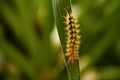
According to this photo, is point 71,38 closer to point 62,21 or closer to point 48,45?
point 62,21

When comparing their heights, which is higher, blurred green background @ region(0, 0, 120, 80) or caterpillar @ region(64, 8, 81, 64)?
caterpillar @ region(64, 8, 81, 64)

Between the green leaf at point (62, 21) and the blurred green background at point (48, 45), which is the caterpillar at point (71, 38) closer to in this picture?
the green leaf at point (62, 21)

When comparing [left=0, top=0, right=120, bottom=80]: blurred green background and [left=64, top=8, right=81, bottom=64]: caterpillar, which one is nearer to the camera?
[left=64, top=8, right=81, bottom=64]: caterpillar

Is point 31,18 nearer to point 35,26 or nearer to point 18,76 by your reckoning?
point 35,26

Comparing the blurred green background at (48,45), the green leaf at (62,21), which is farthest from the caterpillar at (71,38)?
the blurred green background at (48,45)

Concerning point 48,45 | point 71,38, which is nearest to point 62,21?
point 71,38

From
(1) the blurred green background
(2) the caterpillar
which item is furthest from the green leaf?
(1) the blurred green background

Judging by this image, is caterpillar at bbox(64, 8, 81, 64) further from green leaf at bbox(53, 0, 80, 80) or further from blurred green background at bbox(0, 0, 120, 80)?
blurred green background at bbox(0, 0, 120, 80)
